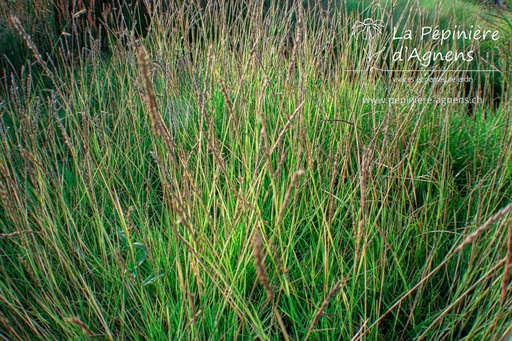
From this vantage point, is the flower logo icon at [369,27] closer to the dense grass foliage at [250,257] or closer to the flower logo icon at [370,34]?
the flower logo icon at [370,34]

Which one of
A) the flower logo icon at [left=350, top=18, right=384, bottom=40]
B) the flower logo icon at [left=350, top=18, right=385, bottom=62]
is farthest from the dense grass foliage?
the flower logo icon at [left=350, top=18, right=384, bottom=40]

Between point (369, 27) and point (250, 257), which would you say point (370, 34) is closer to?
point (369, 27)

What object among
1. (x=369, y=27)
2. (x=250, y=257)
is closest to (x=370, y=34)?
(x=369, y=27)

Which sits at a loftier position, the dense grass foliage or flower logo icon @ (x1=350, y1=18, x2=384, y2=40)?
flower logo icon @ (x1=350, y1=18, x2=384, y2=40)

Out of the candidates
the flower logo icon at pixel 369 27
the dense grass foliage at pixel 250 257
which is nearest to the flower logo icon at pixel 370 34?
the flower logo icon at pixel 369 27

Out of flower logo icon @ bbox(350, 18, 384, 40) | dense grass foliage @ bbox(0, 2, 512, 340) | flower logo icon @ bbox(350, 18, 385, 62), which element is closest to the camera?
dense grass foliage @ bbox(0, 2, 512, 340)

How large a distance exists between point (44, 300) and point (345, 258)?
103 cm

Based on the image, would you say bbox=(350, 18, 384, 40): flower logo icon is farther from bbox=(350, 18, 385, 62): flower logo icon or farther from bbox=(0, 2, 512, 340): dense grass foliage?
bbox=(0, 2, 512, 340): dense grass foliage

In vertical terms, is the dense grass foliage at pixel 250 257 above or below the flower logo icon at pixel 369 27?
below

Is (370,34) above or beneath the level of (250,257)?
above

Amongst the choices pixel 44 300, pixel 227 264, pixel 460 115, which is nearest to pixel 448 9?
pixel 460 115

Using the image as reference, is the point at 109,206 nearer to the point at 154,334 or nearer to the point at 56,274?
the point at 56,274

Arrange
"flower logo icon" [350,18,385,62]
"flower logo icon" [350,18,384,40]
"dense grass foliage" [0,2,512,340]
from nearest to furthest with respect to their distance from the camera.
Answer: "dense grass foliage" [0,2,512,340] < "flower logo icon" [350,18,385,62] < "flower logo icon" [350,18,384,40]

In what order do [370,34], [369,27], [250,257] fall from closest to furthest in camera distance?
[250,257] → [370,34] → [369,27]
